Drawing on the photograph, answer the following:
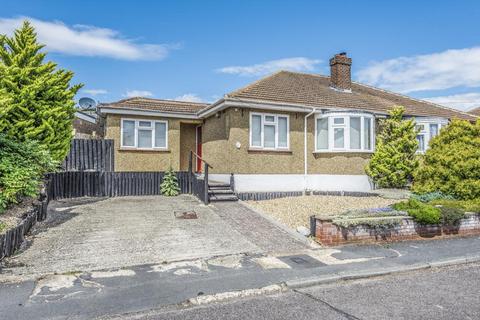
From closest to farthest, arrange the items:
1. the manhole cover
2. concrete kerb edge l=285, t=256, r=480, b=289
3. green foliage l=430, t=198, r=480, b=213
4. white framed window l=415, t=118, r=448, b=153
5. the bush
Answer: concrete kerb edge l=285, t=256, r=480, b=289, the bush, green foliage l=430, t=198, r=480, b=213, the manhole cover, white framed window l=415, t=118, r=448, b=153

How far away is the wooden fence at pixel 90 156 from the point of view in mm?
13625

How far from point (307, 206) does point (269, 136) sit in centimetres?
354

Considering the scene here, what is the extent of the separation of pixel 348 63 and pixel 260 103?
7.62m

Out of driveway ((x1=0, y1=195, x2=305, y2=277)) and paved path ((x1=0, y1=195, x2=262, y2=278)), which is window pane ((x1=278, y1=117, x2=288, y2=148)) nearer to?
driveway ((x1=0, y1=195, x2=305, y2=277))

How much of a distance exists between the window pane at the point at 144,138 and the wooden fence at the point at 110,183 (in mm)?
1915

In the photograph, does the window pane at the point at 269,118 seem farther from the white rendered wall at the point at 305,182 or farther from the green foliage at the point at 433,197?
the green foliage at the point at 433,197

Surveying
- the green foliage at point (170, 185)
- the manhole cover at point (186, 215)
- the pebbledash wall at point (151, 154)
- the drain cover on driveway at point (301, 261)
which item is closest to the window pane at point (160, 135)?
the pebbledash wall at point (151, 154)

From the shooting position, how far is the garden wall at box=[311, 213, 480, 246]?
303 inches

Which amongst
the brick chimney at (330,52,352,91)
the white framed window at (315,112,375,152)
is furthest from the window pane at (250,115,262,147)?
the brick chimney at (330,52,352,91)

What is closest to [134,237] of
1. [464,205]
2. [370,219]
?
[370,219]

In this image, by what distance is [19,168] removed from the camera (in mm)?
7918

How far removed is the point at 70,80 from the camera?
11.6m

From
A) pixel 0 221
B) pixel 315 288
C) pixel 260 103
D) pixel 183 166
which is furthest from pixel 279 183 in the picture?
pixel 0 221

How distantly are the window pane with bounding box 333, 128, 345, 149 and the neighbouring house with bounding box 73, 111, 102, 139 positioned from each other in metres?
14.0
